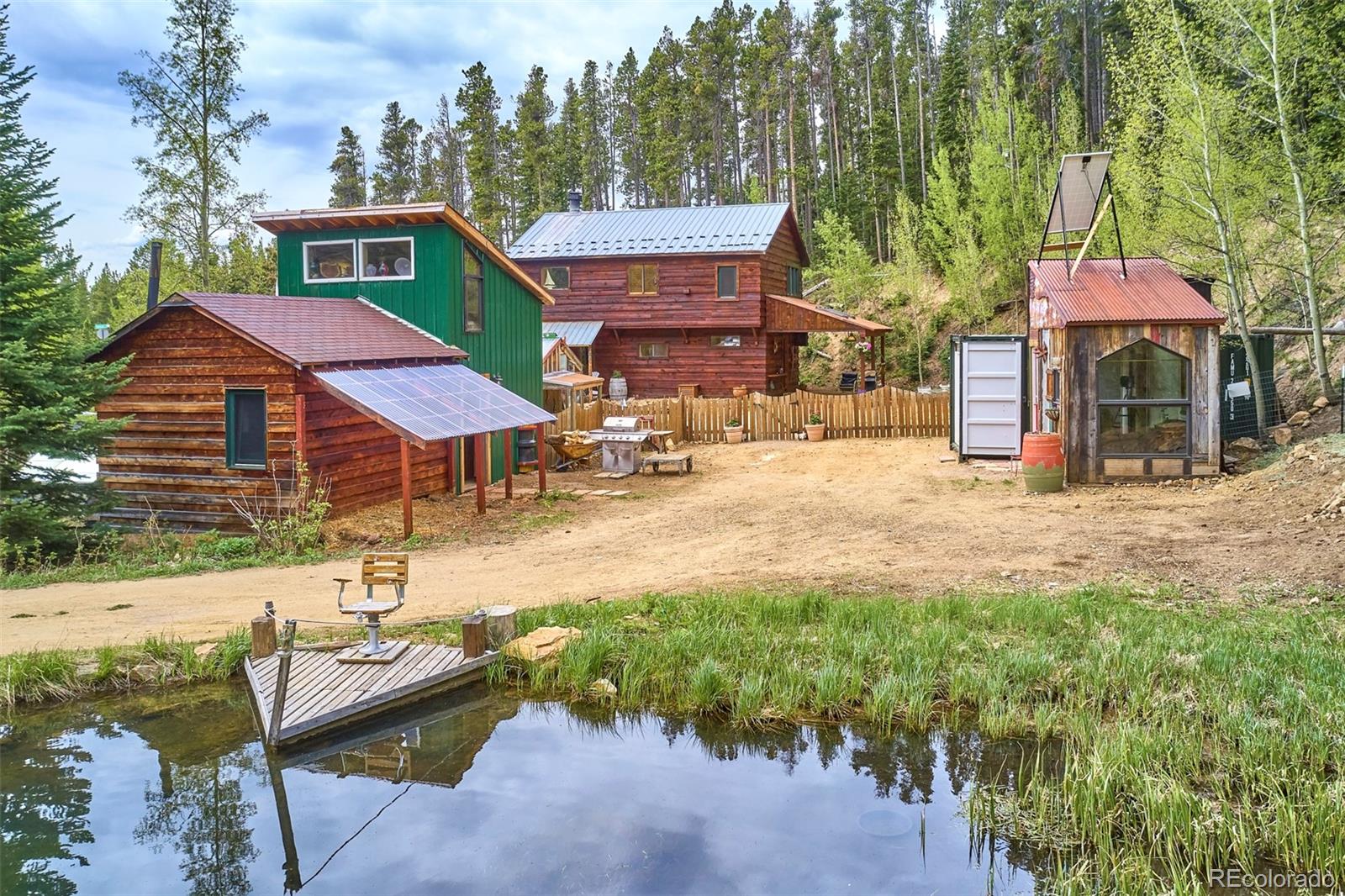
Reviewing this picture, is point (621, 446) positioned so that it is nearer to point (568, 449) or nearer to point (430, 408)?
point (568, 449)

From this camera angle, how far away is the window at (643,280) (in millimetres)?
31984

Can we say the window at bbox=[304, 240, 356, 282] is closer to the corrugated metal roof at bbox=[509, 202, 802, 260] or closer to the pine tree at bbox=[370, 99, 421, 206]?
the corrugated metal roof at bbox=[509, 202, 802, 260]

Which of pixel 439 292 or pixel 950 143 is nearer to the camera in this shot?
pixel 439 292

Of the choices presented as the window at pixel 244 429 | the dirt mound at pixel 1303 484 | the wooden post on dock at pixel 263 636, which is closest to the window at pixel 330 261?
the window at pixel 244 429

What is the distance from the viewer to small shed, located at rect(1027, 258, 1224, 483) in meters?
15.7

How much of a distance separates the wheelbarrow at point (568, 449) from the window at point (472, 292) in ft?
10.2

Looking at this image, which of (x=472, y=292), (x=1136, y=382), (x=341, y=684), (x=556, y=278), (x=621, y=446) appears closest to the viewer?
(x=341, y=684)

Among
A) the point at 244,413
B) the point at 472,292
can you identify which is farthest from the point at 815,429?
the point at 244,413

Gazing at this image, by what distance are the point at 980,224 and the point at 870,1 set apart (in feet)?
111

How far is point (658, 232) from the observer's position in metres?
33.0

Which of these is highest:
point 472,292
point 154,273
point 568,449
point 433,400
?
point 154,273

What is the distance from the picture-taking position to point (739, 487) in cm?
1811

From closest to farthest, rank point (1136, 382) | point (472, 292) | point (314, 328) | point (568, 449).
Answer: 1. point (314, 328)
2. point (1136, 382)
3. point (472, 292)
4. point (568, 449)

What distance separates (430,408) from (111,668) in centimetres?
700
